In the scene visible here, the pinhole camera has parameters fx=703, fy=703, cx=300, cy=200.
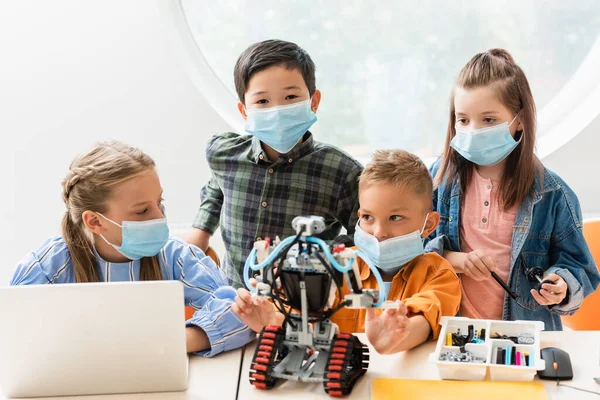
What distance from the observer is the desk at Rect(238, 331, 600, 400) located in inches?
52.4

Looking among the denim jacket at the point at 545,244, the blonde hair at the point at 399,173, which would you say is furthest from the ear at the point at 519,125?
the blonde hair at the point at 399,173

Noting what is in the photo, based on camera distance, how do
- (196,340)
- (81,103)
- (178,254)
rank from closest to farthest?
(196,340) → (178,254) → (81,103)

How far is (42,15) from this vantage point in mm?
2877

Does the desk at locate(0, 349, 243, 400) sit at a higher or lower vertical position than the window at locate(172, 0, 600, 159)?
lower

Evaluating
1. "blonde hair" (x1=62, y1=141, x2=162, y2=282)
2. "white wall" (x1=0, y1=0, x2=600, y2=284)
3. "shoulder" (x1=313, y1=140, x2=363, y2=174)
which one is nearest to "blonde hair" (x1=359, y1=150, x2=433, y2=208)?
"shoulder" (x1=313, y1=140, x2=363, y2=174)

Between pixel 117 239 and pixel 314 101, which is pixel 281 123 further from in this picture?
pixel 117 239

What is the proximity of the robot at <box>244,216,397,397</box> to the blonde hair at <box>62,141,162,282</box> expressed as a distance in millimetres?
506

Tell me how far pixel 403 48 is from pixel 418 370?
254 cm

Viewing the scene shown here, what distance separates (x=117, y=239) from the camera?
1.73 meters

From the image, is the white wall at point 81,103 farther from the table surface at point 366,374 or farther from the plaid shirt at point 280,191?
the table surface at point 366,374

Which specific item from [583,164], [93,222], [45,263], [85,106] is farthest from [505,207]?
[85,106]

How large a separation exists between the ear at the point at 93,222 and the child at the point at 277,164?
1.50 feet

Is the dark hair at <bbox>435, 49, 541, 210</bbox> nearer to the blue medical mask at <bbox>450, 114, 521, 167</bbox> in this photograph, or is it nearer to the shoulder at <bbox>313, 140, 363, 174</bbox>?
the blue medical mask at <bbox>450, 114, 521, 167</bbox>

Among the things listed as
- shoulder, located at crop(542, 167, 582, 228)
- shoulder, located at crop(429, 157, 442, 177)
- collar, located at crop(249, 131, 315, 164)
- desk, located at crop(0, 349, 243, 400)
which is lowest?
desk, located at crop(0, 349, 243, 400)
